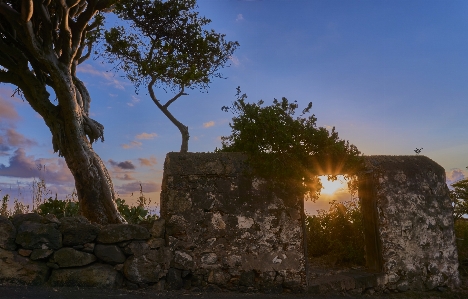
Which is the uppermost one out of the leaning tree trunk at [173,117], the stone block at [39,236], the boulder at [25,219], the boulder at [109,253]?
the leaning tree trunk at [173,117]

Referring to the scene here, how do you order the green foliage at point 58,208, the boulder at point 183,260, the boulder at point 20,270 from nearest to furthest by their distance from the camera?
1. the boulder at point 20,270
2. the boulder at point 183,260
3. the green foliage at point 58,208

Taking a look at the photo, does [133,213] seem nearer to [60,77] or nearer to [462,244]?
[60,77]

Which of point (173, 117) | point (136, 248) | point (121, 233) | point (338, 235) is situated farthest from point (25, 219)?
point (338, 235)

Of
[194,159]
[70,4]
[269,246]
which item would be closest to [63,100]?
[70,4]

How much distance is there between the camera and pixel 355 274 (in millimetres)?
7258

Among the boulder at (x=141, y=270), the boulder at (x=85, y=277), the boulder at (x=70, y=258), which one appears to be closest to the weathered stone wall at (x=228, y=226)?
the boulder at (x=141, y=270)

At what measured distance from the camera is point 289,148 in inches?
271

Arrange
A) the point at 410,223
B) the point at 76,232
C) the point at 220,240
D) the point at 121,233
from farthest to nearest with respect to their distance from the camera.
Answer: the point at 410,223
the point at 220,240
the point at 121,233
the point at 76,232

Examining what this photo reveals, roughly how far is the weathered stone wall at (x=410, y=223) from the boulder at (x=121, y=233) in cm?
382

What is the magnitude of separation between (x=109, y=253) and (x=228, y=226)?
1.73 m

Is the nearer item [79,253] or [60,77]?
[79,253]

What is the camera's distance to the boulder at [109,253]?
6.07 metres

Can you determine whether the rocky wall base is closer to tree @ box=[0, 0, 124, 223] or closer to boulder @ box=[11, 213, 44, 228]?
boulder @ box=[11, 213, 44, 228]

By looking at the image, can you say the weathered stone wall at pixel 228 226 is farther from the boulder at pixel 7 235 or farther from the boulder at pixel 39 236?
the boulder at pixel 7 235
